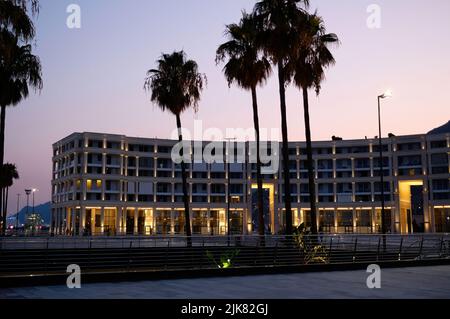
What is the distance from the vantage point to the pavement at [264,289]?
14.2 metres

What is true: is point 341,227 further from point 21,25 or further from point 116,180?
point 21,25

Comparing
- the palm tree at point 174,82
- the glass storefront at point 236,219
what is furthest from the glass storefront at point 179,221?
the palm tree at point 174,82

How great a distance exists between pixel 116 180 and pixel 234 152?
25.2 meters

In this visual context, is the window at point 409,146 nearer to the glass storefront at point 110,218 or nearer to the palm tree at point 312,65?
the glass storefront at point 110,218

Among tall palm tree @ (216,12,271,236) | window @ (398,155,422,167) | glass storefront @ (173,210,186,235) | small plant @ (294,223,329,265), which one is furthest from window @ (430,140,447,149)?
small plant @ (294,223,329,265)

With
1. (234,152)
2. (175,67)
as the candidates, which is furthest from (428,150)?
(175,67)

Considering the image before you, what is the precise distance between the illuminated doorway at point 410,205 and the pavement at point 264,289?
270ft

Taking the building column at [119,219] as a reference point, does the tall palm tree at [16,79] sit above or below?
above

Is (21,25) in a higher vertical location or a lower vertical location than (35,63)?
lower

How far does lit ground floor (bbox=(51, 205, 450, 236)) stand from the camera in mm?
96688

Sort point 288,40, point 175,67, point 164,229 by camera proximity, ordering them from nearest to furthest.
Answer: point 288,40
point 175,67
point 164,229

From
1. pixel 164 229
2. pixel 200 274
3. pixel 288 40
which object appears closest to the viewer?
pixel 200 274

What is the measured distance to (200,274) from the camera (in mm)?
19672

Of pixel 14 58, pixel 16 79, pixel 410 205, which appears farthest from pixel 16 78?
pixel 410 205
